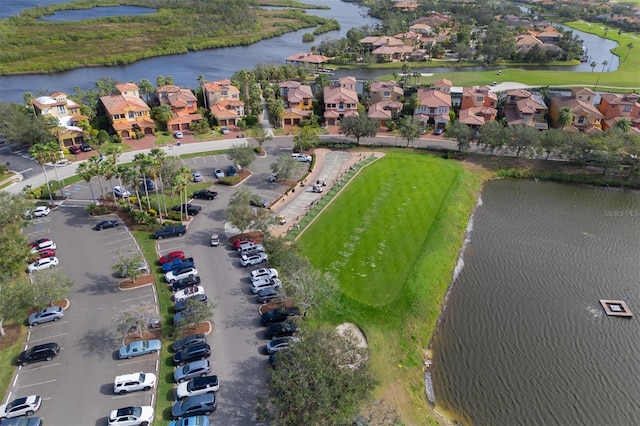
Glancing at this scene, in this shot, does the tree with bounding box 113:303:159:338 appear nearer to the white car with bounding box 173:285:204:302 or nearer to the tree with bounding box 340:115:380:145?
the white car with bounding box 173:285:204:302

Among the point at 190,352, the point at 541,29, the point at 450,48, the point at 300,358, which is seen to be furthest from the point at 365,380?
the point at 541,29

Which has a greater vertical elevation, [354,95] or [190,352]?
[354,95]

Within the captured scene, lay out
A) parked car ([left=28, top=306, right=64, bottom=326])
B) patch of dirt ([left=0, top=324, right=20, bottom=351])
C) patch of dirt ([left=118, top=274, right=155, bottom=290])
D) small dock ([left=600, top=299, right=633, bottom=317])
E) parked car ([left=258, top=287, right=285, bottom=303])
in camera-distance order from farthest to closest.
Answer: small dock ([left=600, top=299, right=633, bottom=317]), patch of dirt ([left=118, top=274, right=155, bottom=290]), parked car ([left=258, top=287, right=285, bottom=303]), parked car ([left=28, top=306, right=64, bottom=326]), patch of dirt ([left=0, top=324, right=20, bottom=351])

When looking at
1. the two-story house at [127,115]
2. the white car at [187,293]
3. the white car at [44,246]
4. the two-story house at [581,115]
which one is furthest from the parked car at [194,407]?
the two-story house at [581,115]

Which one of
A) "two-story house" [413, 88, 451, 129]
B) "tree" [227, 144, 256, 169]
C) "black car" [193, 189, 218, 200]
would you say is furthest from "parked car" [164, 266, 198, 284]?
"two-story house" [413, 88, 451, 129]

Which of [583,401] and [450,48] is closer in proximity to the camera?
[583,401]

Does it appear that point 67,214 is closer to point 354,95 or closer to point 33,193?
point 33,193

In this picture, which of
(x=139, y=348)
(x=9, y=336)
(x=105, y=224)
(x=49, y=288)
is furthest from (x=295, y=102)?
(x=9, y=336)

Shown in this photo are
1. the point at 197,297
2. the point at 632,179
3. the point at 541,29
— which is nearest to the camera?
the point at 197,297
